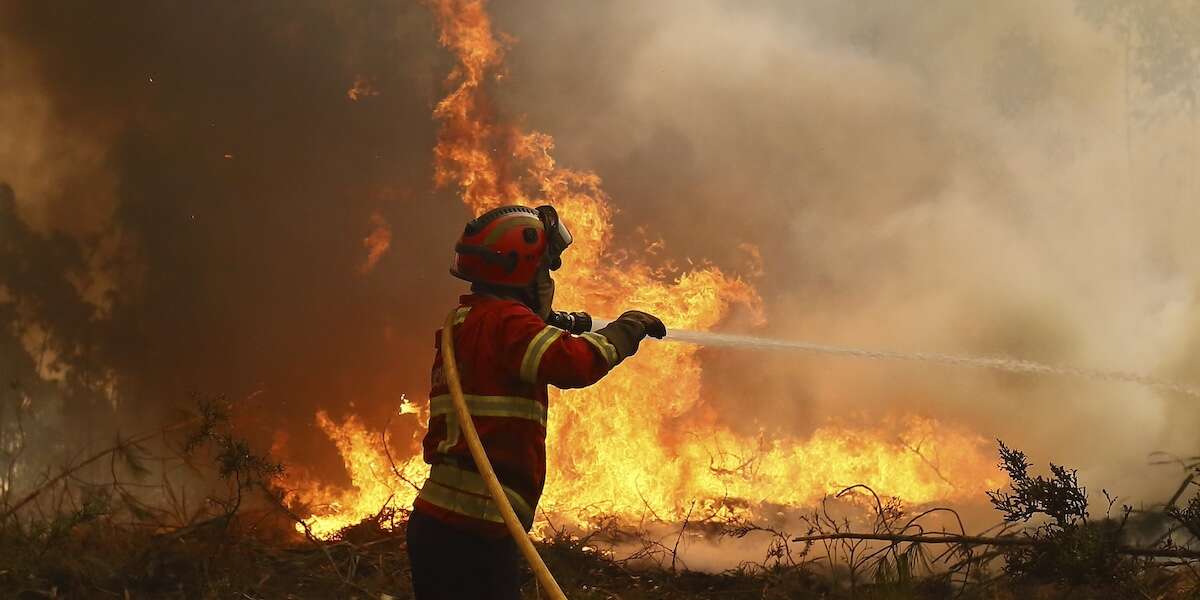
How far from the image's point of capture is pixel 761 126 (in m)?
9.50

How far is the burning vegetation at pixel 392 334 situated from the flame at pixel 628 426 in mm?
25

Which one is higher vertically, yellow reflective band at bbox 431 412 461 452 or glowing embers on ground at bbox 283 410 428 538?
glowing embers on ground at bbox 283 410 428 538

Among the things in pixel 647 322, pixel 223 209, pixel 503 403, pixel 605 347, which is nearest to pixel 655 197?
pixel 223 209

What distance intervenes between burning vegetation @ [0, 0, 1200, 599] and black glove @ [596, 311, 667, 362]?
2661 mm

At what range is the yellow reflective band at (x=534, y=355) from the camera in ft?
11.4

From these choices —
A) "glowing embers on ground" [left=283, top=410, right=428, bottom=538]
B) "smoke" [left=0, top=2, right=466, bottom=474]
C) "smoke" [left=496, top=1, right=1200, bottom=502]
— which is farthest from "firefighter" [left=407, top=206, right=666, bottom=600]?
"smoke" [left=0, top=2, right=466, bottom=474]

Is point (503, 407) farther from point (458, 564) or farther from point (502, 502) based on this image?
point (458, 564)

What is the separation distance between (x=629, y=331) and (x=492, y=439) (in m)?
0.71

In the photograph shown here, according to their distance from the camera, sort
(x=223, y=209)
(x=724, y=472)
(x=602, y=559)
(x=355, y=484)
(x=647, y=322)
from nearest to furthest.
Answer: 1. (x=647, y=322)
2. (x=602, y=559)
3. (x=724, y=472)
4. (x=355, y=484)
5. (x=223, y=209)

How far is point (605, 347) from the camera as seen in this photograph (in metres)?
3.63

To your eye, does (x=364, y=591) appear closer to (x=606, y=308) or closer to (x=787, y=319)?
(x=606, y=308)

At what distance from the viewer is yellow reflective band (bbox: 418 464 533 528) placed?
141 inches

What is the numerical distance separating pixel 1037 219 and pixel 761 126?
2.76 metres

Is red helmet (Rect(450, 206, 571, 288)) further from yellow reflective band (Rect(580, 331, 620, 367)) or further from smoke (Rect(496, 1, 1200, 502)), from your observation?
smoke (Rect(496, 1, 1200, 502))
